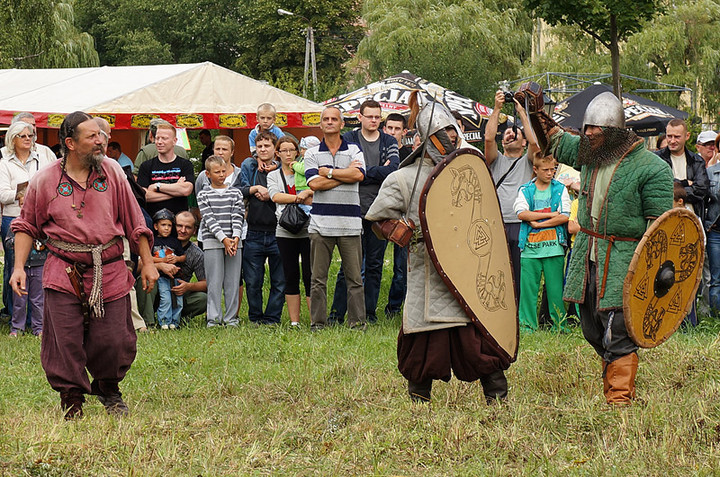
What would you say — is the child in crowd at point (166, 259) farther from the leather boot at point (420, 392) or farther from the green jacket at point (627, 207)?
the green jacket at point (627, 207)

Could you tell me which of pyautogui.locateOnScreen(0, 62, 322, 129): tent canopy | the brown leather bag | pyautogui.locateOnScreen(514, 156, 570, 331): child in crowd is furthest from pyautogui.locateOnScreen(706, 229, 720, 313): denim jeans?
pyautogui.locateOnScreen(0, 62, 322, 129): tent canopy

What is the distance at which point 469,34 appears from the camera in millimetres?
37594

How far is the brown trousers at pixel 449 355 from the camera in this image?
19.8ft

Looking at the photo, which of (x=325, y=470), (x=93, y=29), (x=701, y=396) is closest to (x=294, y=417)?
(x=325, y=470)

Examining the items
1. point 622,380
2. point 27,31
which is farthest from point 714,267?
point 27,31

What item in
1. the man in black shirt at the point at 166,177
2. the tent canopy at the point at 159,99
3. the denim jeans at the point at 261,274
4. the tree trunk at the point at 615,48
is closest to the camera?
the denim jeans at the point at 261,274

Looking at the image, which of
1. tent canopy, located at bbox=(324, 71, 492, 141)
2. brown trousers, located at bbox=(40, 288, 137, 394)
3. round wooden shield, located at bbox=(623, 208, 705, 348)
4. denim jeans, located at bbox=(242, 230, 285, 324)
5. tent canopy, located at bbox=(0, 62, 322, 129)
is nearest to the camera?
round wooden shield, located at bbox=(623, 208, 705, 348)

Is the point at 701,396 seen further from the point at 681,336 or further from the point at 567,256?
the point at 567,256

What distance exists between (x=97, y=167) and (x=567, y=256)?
5244mm

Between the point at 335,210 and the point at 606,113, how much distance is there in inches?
145

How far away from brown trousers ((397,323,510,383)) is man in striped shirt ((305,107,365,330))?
3348mm

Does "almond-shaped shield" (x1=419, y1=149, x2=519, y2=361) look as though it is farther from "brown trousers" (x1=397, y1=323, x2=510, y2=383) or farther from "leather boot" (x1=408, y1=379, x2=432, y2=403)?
"leather boot" (x1=408, y1=379, x2=432, y2=403)

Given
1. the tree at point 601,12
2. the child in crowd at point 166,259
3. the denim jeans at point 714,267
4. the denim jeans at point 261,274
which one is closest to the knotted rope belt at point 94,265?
the child in crowd at point 166,259

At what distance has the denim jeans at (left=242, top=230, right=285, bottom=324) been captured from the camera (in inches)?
405
